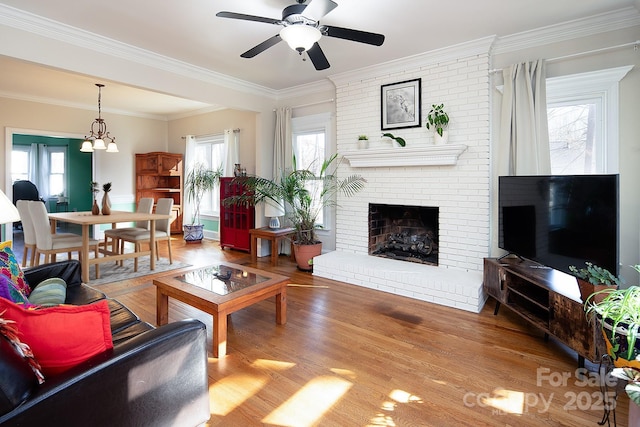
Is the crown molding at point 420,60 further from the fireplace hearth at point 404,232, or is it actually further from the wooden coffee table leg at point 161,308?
the wooden coffee table leg at point 161,308

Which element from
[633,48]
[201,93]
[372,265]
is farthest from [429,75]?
[201,93]

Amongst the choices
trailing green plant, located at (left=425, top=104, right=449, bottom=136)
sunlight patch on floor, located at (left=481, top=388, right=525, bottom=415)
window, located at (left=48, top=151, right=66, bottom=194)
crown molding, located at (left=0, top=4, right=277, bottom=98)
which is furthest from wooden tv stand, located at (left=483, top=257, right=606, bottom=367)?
window, located at (left=48, top=151, right=66, bottom=194)

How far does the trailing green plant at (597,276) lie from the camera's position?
2.01 metres

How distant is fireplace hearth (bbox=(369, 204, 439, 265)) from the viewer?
4293 millimetres

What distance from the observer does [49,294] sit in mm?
2008

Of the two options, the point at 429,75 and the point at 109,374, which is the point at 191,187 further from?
the point at 109,374

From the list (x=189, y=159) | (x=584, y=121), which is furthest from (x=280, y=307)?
(x=189, y=159)

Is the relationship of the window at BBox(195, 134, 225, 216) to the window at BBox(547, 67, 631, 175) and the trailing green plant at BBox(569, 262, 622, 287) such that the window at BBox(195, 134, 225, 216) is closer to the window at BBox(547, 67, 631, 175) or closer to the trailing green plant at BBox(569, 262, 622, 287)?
the window at BBox(547, 67, 631, 175)

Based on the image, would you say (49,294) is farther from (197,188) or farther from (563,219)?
(197,188)

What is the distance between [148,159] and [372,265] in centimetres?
552

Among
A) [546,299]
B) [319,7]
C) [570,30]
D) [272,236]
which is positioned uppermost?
[570,30]

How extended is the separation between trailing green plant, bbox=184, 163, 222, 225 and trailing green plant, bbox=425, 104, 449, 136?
428 centimetres

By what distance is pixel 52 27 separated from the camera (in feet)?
10.2

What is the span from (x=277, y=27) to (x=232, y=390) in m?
3.06
